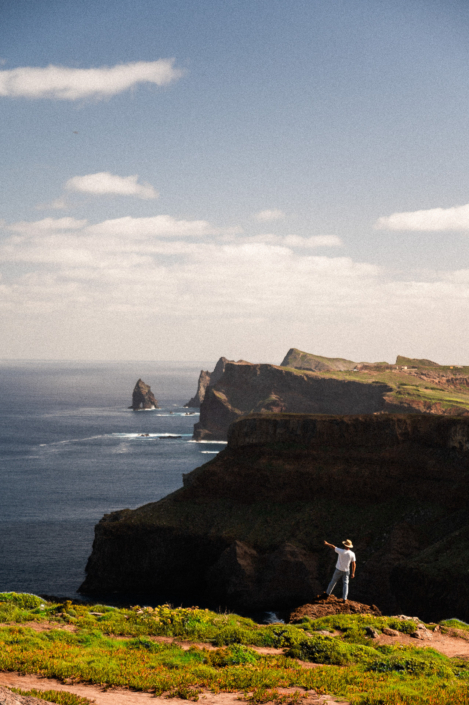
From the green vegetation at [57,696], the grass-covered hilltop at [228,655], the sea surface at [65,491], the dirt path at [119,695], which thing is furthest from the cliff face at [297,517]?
the green vegetation at [57,696]

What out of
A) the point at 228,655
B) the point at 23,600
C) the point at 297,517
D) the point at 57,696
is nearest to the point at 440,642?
the point at 228,655

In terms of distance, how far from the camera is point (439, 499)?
74500 millimetres

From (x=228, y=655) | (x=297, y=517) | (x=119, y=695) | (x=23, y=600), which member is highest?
(x=119, y=695)

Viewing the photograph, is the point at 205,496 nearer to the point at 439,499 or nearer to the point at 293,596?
the point at 293,596

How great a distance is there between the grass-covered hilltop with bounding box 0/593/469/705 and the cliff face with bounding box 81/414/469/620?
41.8 metres

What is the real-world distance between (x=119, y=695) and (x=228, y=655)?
16.1 ft

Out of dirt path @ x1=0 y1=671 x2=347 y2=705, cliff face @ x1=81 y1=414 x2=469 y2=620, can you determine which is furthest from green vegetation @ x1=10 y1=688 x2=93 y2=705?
cliff face @ x1=81 y1=414 x2=469 y2=620

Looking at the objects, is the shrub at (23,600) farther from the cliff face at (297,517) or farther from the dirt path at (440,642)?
the cliff face at (297,517)

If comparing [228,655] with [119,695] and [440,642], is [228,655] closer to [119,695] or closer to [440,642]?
[119,695]

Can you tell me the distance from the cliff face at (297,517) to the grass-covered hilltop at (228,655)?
1646 inches

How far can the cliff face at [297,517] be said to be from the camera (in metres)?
70.1

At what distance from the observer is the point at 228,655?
1975cm

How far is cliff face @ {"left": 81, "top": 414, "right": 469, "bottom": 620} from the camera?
70.1 meters

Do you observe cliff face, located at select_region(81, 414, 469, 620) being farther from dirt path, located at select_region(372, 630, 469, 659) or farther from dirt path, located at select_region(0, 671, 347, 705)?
dirt path, located at select_region(0, 671, 347, 705)
